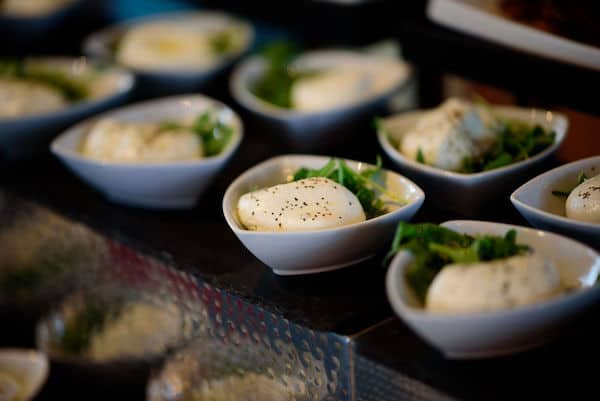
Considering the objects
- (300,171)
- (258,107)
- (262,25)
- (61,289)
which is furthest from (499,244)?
(262,25)

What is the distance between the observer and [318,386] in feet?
4.10

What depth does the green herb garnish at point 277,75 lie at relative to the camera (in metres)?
2.02

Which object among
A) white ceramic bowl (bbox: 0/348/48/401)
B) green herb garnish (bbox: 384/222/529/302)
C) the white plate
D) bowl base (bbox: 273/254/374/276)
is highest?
the white plate

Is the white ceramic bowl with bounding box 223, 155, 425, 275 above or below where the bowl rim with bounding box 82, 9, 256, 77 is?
above

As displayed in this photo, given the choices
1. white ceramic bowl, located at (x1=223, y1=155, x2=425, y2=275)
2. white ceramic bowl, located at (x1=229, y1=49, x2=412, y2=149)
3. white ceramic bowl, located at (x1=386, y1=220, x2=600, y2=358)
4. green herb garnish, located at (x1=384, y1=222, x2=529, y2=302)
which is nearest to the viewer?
white ceramic bowl, located at (x1=386, y1=220, x2=600, y2=358)

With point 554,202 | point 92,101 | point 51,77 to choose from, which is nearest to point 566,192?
point 554,202

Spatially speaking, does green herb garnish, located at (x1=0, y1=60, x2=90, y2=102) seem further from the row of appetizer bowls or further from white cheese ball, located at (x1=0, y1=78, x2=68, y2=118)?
the row of appetizer bowls

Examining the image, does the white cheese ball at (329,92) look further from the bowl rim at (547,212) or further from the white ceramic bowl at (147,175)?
the bowl rim at (547,212)

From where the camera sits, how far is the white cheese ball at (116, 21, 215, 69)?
2.21 meters

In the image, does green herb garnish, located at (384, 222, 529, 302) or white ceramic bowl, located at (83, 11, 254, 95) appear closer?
green herb garnish, located at (384, 222, 529, 302)

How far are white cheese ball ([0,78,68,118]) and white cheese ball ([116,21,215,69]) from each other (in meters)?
0.32

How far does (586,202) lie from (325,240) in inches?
15.4

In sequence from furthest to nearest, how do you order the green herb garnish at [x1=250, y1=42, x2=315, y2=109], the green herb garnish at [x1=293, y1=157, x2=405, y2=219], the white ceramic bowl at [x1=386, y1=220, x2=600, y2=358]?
1. the green herb garnish at [x1=250, y1=42, x2=315, y2=109]
2. the green herb garnish at [x1=293, y1=157, x2=405, y2=219]
3. the white ceramic bowl at [x1=386, y1=220, x2=600, y2=358]

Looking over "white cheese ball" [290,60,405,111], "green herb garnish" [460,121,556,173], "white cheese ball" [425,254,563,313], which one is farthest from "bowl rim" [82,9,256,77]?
"white cheese ball" [425,254,563,313]
